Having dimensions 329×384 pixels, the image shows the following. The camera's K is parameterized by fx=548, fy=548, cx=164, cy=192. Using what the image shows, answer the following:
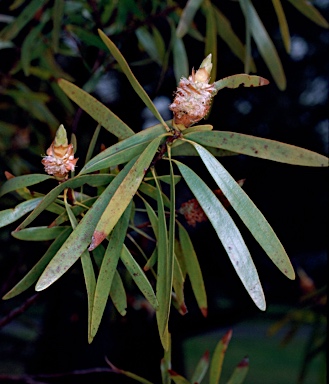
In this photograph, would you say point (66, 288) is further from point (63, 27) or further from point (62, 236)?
point (62, 236)

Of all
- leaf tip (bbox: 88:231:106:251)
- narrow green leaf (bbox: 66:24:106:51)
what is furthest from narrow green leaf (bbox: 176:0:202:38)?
leaf tip (bbox: 88:231:106:251)

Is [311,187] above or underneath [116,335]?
above

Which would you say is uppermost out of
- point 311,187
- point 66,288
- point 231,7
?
point 231,7

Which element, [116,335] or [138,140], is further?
[116,335]

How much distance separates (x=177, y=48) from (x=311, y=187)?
77cm

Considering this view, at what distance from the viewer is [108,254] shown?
417mm

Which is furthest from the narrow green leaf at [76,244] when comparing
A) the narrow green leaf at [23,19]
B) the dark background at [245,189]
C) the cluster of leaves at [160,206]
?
the dark background at [245,189]

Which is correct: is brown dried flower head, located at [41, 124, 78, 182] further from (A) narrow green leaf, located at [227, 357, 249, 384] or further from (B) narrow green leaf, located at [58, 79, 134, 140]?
(A) narrow green leaf, located at [227, 357, 249, 384]

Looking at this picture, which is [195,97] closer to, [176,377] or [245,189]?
[176,377]

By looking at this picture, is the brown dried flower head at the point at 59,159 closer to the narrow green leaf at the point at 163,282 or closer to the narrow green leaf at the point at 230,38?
the narrow green leaf at the point at 163,282

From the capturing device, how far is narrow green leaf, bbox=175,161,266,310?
39 centimetres

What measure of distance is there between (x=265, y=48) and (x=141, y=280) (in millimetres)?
455

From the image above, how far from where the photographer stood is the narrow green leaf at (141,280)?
0.42 metres

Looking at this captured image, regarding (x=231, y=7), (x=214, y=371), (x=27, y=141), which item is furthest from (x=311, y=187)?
(x=214, y=371)
